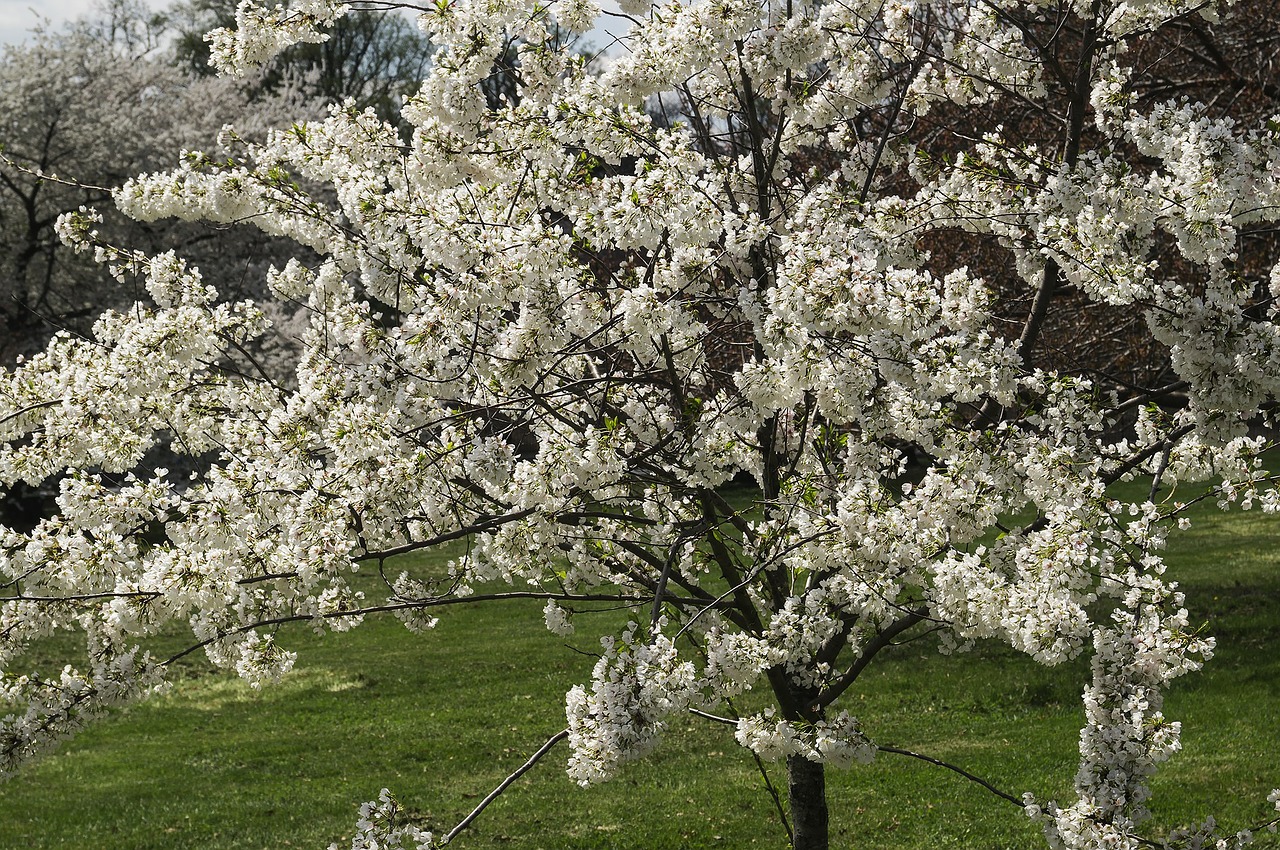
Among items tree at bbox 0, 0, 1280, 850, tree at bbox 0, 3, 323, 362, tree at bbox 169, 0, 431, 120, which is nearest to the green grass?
tree at bbox 0, 0, 1280, 850

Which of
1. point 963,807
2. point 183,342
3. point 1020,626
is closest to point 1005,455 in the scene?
point 1020,626

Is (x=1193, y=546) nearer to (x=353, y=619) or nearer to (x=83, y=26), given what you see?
(x=353, y=619)

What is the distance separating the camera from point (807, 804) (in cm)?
617

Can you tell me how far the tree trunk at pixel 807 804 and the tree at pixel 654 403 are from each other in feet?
0.09

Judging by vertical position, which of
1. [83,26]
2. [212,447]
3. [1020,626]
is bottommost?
[1020,626]

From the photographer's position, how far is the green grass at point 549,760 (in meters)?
9.41

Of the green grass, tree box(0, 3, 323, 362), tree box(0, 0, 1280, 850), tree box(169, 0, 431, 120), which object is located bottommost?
the green grass

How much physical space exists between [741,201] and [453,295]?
214cm

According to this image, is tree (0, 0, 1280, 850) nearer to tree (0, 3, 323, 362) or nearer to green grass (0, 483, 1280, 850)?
green grass (0, 483, 1280, 850)

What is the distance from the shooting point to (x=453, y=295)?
16.2 ft

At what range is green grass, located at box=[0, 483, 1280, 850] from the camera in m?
9.41

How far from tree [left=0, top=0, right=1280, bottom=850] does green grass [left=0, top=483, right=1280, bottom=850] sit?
3.85 meters

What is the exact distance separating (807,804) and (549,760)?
5.79m

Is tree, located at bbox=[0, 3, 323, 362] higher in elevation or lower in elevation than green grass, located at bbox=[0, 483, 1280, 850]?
higher
